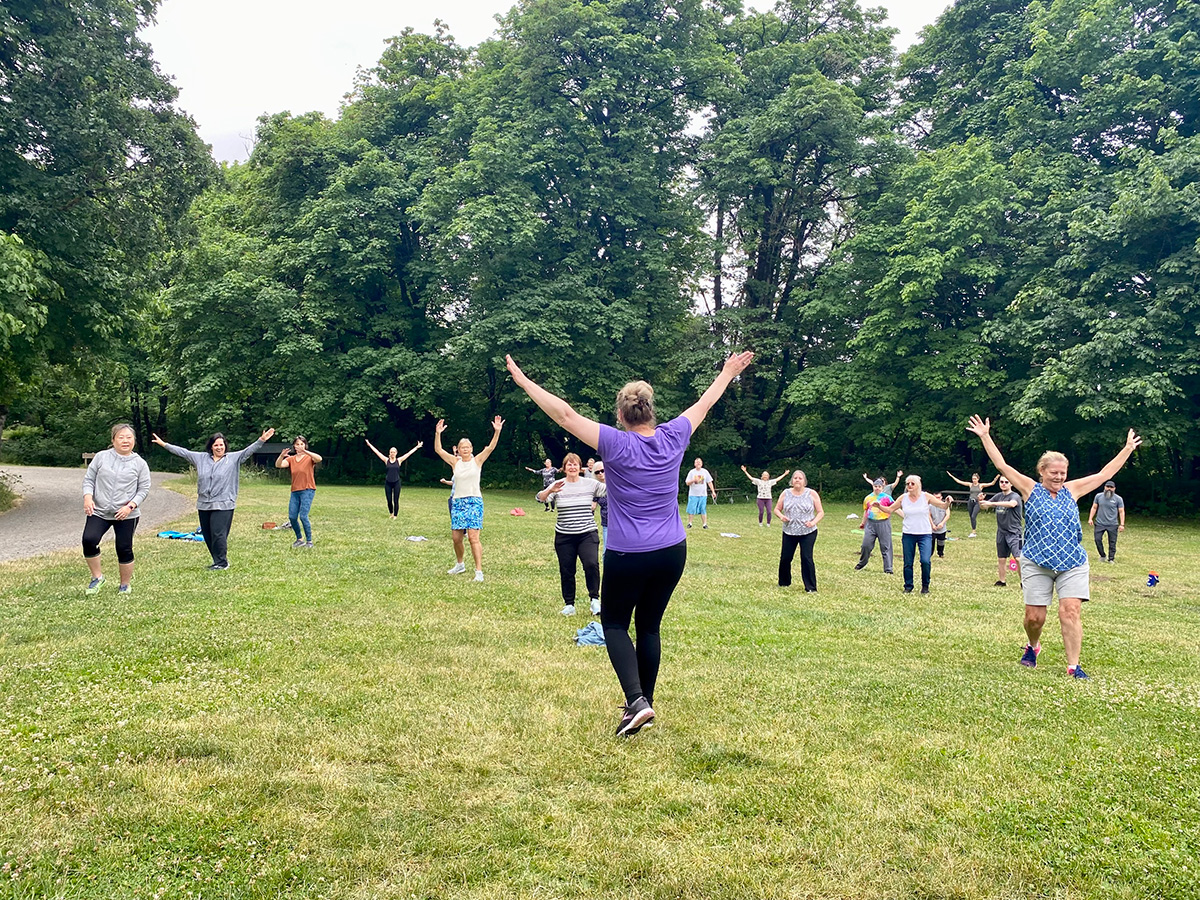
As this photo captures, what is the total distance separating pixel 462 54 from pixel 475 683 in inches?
1601

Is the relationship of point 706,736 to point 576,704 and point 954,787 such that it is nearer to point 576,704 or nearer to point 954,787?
point 576,704

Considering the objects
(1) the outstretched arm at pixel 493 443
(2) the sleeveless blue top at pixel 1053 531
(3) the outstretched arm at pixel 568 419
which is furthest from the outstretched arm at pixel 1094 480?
(1) the outstretched arm at pixel 493 443

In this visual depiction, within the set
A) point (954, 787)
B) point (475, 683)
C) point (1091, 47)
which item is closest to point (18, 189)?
point (475, 683)

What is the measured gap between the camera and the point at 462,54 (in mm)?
39531

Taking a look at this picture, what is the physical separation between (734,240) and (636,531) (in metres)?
38.3

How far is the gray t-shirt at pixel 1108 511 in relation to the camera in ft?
56.3

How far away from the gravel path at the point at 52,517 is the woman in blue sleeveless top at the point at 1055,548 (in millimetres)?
14501

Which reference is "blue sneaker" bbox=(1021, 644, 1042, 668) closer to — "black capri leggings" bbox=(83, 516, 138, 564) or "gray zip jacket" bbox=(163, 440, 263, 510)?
"gray zip jacket" bbox=(163, 440, 263, 510)

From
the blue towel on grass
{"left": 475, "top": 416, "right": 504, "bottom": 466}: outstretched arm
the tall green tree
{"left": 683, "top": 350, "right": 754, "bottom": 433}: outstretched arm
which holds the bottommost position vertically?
the blue towel on grass

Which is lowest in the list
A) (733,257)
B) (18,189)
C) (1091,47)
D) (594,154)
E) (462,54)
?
(18,189)

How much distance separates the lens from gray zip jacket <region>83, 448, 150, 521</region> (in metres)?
9.11

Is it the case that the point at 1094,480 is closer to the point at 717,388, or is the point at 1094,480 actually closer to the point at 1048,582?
the point at 1048,582

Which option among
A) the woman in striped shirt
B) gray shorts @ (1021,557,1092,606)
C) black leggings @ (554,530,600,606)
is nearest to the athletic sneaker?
black leggings @ (554,530,600,606)

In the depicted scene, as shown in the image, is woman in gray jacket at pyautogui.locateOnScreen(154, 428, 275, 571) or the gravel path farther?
the gravel path
